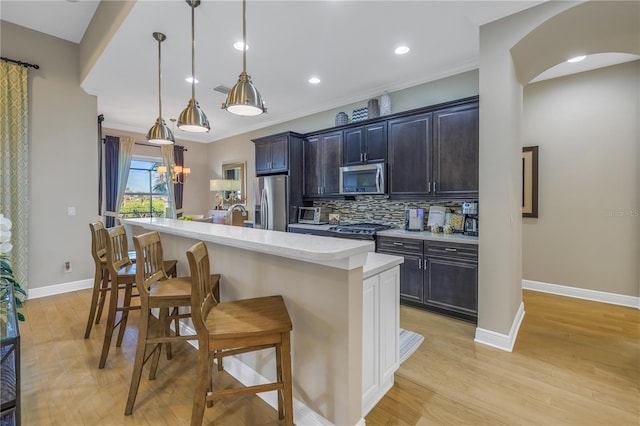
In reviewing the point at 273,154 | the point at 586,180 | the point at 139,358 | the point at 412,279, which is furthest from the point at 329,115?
the point at 139,358

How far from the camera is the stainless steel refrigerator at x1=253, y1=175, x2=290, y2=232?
16.0 feet

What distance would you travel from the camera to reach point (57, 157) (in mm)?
3920

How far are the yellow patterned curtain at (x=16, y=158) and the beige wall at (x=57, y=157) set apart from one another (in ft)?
0.45

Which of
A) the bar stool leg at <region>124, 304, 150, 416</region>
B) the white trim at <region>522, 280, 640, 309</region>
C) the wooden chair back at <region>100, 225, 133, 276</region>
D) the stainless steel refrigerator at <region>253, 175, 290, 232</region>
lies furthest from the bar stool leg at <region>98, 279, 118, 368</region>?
the white trim at <region>522, 280, 640, 309</region>

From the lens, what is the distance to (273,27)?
2775 mm

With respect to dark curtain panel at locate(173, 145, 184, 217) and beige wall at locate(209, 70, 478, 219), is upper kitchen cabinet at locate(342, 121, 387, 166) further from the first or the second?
dark curtain panel at locate(173, 145, 184, 217)

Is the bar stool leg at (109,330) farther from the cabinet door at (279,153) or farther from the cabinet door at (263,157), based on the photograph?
the cabinet door at (263,157)

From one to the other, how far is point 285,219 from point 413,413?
3.50 metres

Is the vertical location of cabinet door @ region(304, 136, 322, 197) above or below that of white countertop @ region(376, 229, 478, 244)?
above

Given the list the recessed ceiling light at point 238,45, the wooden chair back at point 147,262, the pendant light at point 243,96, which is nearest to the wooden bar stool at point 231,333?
the wooden chair back at point 147,262

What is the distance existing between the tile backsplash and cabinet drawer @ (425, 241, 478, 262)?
29.5 inches

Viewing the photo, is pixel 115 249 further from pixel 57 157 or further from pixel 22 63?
pixel 22 63

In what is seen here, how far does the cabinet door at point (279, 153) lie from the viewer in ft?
16.0

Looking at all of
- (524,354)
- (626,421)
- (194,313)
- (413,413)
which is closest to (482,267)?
(524,354)
